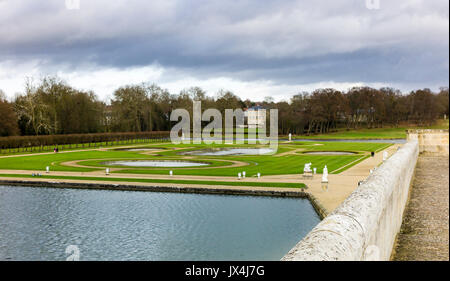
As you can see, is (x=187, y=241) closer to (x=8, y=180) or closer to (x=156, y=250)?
(x=156, y=250)

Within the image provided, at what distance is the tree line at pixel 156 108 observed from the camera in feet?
221

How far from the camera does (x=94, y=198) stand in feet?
73.0

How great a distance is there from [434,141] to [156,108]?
57.4 meters

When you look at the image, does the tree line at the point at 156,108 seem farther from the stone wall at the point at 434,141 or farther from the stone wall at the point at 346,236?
the stone wall at the point at 346,236

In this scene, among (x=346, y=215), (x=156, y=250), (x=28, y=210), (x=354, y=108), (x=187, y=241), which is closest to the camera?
(x=346, y=215)

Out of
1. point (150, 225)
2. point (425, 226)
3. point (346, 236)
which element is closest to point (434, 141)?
point (425, 226)

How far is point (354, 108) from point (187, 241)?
122 metres

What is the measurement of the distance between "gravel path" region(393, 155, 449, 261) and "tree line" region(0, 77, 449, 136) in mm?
52288

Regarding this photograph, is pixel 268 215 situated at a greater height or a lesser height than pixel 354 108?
lesser

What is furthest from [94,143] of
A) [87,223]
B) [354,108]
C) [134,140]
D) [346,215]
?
[354,108]

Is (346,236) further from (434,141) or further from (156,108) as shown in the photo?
(156,108)

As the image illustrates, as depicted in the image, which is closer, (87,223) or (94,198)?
(87,223)

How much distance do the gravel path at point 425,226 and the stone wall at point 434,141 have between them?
38050mm

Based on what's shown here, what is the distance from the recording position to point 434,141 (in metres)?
63.2
